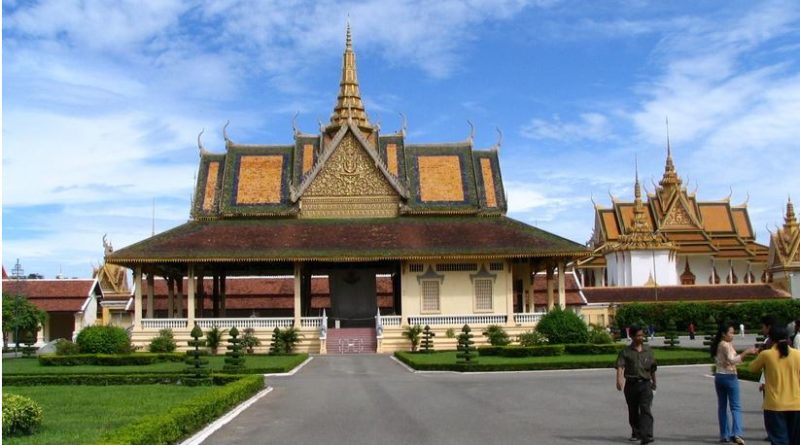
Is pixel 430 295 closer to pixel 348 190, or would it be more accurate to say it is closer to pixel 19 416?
pixel 348 190

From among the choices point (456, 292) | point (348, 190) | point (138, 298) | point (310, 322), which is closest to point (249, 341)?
point (310, 322)

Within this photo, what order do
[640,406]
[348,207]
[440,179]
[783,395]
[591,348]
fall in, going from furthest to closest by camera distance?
[440,179], [348,207], [591,348], [640,406], [783,395]

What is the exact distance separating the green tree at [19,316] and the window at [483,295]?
67.5 ft

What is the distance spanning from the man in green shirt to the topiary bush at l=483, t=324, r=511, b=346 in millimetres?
22734

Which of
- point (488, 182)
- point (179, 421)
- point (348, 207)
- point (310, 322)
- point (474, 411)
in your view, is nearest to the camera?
point (179, 421)

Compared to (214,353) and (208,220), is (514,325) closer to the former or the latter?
(214,353)

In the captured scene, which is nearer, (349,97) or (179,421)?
(179,421)

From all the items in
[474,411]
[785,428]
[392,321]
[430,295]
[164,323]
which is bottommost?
[474,411]

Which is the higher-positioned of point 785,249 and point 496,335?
point 785,249

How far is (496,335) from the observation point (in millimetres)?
34312

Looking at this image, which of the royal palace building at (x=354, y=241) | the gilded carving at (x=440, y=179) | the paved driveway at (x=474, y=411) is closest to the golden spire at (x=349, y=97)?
the royal palace building at (x=354, y=241)

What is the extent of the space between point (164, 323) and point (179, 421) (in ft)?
81.1

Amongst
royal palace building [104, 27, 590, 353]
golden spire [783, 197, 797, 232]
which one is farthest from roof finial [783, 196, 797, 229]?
royal palace building [104, 27, 590, 353]

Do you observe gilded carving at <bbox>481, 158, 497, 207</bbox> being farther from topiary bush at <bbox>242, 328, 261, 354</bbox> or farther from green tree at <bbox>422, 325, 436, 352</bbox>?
topiary bush at <bbox>242, 328, 261, 354</bbox>
